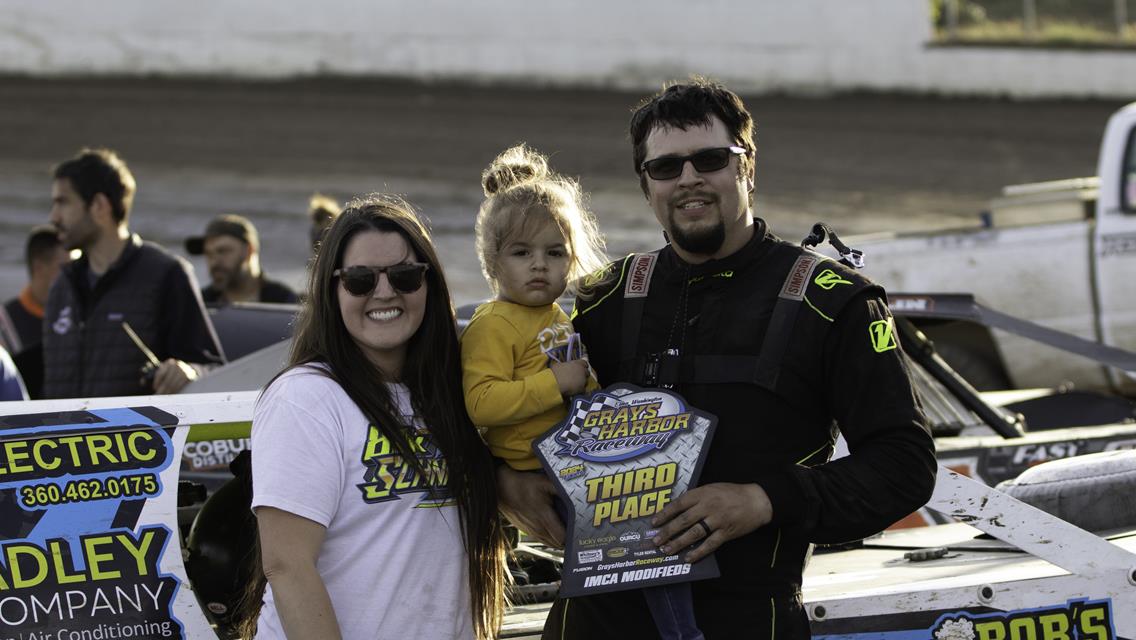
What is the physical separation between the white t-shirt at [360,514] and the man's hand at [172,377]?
2.57m

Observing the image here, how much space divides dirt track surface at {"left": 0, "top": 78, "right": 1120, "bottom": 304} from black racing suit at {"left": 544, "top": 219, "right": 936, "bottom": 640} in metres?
10.2

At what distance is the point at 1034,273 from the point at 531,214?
22.6 feet

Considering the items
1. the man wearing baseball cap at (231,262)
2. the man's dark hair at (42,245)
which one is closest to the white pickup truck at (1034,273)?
the man wearing baseball cap at (231,262)

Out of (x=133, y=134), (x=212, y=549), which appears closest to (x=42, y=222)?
(x=133, y=134)

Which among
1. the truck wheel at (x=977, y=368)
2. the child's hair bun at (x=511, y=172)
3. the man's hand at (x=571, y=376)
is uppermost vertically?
the child's hair bun at (x=511, y=172)

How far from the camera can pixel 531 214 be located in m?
2.90

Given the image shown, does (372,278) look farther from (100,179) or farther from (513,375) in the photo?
(100,179)

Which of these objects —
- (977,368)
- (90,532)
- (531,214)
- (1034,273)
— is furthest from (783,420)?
(1034,273)

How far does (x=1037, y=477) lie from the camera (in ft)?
12.5

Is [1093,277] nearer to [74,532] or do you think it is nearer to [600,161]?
[74,532]

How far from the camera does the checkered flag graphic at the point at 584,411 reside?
2.60 meters

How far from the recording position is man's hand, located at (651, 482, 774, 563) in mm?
2428

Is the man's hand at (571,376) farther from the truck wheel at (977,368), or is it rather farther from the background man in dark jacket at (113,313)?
the truck wheel at (977,368)

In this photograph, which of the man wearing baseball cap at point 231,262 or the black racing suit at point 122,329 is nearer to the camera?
the black racing suit at point 122,329
